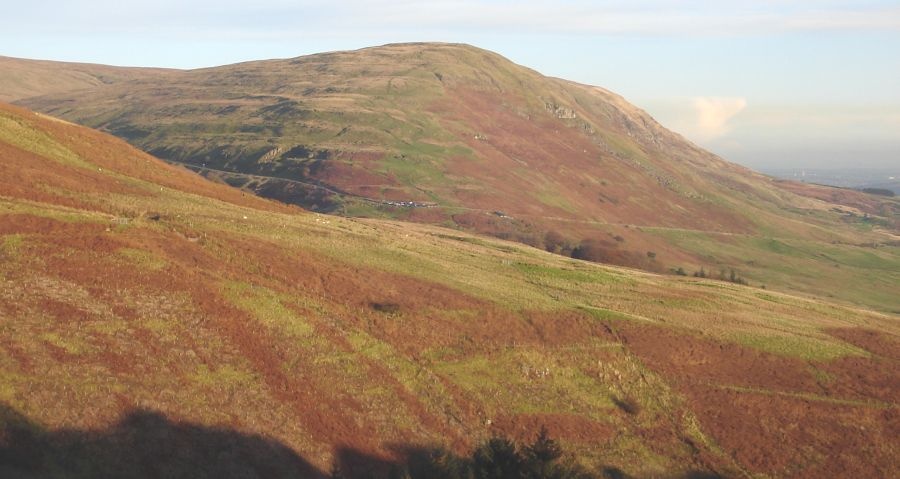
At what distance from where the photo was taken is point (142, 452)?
26.8 meters

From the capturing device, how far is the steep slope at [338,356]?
29.2 meters

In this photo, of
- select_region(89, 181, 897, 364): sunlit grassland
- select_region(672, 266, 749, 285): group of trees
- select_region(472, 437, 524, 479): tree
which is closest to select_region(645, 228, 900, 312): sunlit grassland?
select_region(672, 266, 749, 285): group of trees

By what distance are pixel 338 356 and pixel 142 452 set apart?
1300cm

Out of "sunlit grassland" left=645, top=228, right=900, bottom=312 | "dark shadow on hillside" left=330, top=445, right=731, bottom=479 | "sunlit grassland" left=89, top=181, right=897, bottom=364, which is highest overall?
"sunlit grassland" left=89, top=181, right=897, bottom=364

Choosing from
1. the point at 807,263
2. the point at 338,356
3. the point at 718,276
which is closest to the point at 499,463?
the point at 338,356

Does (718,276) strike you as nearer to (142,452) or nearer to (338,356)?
(338,356)

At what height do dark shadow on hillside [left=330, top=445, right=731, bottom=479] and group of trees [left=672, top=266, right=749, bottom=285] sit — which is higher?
dark shadow on hillside [left=330, top=445, right=731, bottom=479]

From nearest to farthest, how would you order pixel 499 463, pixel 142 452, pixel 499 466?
pixel 142 452, pixel 499 466, pixel 499 463

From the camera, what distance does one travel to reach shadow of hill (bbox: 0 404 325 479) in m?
24.5

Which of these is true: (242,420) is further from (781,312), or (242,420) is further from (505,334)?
(781,312)

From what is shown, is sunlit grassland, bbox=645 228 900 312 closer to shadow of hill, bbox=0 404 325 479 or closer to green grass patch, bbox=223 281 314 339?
green grass patch, bbox=223 281 314 339

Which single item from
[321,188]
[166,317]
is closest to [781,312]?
[166,317]

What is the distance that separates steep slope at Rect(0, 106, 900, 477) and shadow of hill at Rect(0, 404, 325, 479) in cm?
7

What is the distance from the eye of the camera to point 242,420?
3081 centimetres
